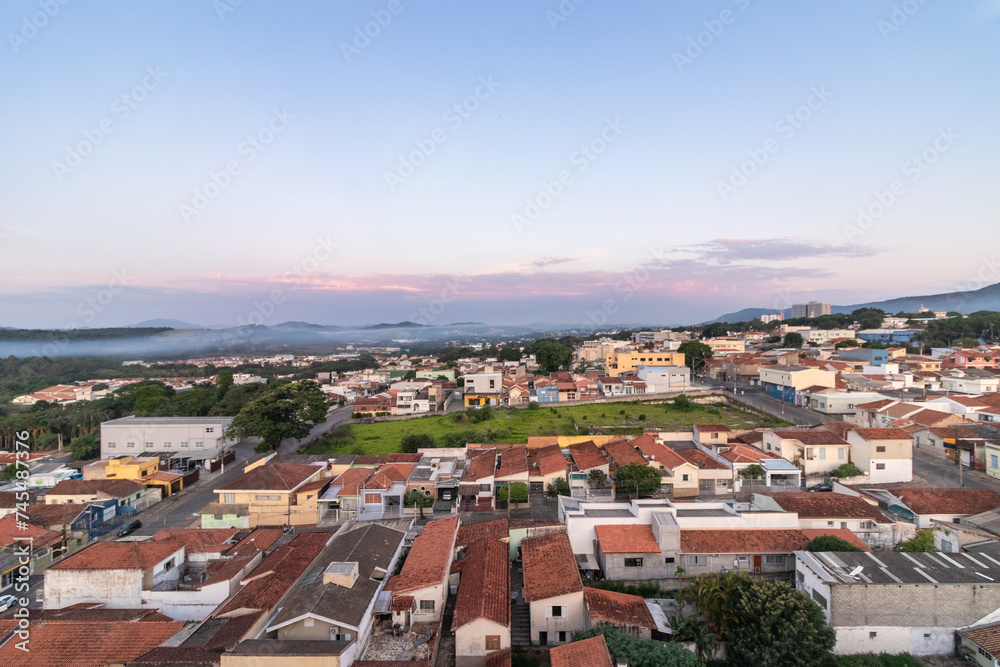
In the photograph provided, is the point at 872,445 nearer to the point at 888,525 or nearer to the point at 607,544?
the point at 888,525

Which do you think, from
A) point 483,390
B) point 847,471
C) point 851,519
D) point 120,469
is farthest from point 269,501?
point 483,390

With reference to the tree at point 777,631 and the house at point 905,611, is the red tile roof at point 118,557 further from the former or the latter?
the house at point 905,611

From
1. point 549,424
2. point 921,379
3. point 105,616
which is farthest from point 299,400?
point 921,379

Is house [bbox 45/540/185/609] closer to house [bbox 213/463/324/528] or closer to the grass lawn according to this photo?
house [bbox 213/463/324/528]

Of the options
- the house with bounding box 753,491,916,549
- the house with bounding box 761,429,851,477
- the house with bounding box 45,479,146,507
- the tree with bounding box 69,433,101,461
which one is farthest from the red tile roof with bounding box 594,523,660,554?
the tree with bounding box 69,433,101,461

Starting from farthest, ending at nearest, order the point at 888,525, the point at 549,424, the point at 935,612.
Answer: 1. the point at 549,424
2. the point at 888,525
3. the point at 935,612

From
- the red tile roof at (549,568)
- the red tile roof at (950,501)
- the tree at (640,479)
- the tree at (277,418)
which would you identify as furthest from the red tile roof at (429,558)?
the tree at (277,418)
